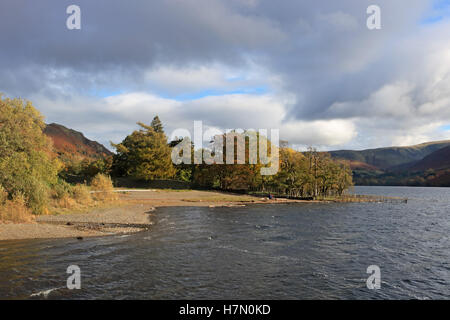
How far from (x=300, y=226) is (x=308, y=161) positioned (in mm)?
50790

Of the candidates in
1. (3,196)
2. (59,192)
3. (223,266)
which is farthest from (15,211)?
(223,266)

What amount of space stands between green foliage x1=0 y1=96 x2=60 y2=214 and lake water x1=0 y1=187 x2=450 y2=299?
9.94 metres

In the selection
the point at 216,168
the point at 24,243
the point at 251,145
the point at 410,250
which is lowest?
the point at 410,250

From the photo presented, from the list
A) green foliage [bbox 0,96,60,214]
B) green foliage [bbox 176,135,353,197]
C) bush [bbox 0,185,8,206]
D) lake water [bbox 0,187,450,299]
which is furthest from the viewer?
green foliage [bbox 176,135,353,197]

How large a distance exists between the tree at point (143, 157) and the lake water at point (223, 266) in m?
55.9

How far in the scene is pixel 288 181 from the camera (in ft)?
265

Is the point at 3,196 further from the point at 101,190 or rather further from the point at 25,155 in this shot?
the point at 101,190

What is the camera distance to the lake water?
43.0 feet

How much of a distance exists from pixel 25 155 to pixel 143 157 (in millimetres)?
49038

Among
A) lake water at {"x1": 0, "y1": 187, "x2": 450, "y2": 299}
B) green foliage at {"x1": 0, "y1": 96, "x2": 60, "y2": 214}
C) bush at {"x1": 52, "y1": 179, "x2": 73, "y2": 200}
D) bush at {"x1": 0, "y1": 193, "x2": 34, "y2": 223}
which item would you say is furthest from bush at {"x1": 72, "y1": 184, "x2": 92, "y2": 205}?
lake water at {"x1": 0, "y1": 187, "x2": 450, "y2": 299}

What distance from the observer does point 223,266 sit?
55.2ft

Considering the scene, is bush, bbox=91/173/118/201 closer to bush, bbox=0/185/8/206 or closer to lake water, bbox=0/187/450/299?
bush, bbox=0/185/8/206

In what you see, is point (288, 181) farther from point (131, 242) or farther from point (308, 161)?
point (131, 242)

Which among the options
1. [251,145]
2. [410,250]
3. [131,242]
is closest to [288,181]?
[251,145]
